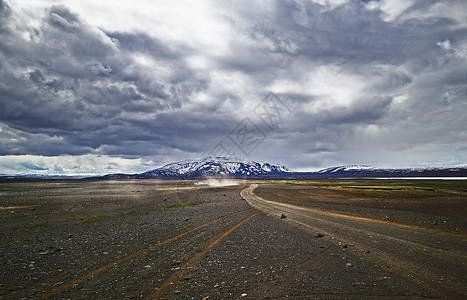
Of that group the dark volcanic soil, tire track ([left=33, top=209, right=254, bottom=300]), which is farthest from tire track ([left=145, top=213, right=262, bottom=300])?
tire track ([left=33, top=209, right=254, bottom=300])

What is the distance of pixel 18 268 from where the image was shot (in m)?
10.3

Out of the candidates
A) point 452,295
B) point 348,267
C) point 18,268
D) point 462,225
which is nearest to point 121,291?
point 18,268

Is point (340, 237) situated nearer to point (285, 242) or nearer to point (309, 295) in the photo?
point (285, 242)

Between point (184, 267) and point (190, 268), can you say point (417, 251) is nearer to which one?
point (190, 268)

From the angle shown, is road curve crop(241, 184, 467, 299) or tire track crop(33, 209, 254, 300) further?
road curve crop(241, 184, 467, 299)

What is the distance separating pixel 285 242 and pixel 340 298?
7260mm

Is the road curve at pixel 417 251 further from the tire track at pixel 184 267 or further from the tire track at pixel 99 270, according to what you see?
the tire track at pixel 99 270

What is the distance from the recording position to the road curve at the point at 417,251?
877cm

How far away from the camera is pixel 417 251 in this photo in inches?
502

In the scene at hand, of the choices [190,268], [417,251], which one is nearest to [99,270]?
[190,268]

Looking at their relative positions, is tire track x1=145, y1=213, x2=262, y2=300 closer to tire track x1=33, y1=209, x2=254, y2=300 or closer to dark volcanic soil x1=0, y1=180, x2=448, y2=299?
dark volcanic soil x1=0, y1=180, x2=448, y2=299

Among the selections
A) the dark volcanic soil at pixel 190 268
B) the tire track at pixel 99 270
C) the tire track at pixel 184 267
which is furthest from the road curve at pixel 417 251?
the tire track at pixel 99 270

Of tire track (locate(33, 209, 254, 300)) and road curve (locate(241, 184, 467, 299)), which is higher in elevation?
road curve (locate(241, 184, 467, 299))

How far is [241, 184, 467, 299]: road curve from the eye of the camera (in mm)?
8773
